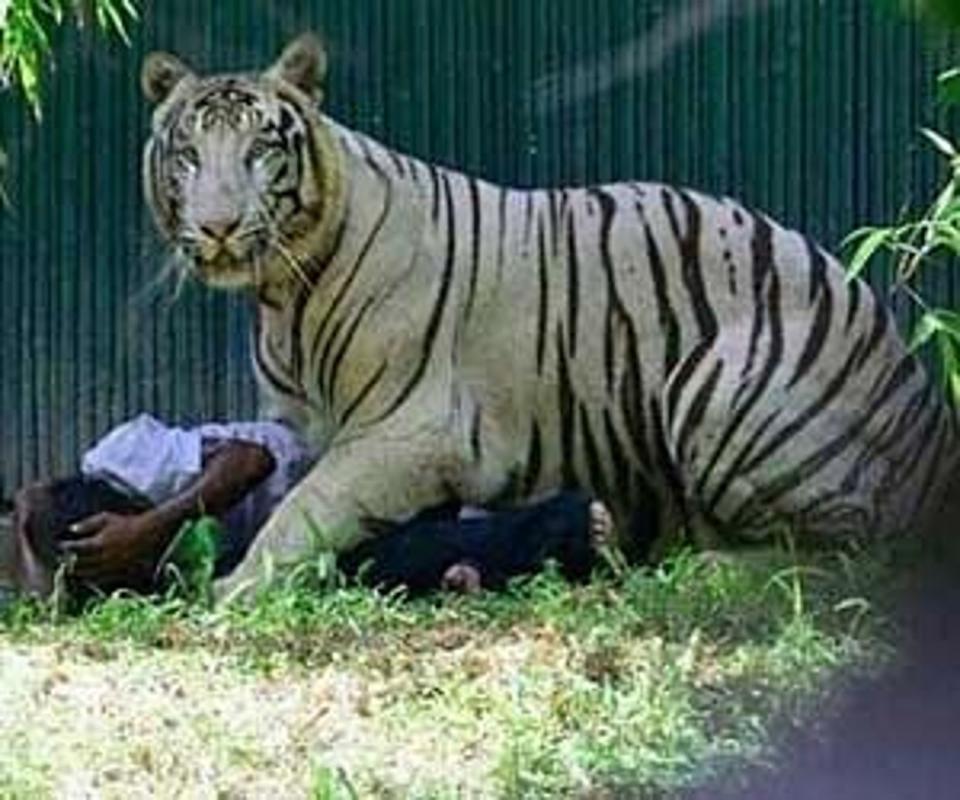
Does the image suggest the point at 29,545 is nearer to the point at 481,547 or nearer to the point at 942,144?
the point at 481,547

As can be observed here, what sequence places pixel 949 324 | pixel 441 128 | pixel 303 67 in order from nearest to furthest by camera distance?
pixel 949 324, pixel 303 67, pixel 441 128

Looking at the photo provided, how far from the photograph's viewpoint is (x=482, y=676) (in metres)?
4.85

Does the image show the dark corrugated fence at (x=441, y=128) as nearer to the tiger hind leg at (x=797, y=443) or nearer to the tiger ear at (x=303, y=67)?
the tiger ear at (x=303, y=67)

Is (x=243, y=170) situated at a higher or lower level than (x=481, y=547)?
higher

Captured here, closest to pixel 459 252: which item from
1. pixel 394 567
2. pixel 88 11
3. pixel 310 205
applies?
→ pixel 310 205

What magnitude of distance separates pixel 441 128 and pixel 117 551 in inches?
65.3

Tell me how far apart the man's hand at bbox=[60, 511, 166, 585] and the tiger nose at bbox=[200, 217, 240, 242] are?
1.88ft

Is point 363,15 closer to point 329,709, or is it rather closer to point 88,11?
point 88,11

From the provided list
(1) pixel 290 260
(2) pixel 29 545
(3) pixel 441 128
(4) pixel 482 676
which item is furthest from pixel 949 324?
(3) pixel 441 128

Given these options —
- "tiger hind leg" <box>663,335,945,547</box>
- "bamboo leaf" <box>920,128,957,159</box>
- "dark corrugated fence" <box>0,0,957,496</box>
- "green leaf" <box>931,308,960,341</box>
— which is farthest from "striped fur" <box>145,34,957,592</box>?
"green leaf" <box>931,308,960,341</box>

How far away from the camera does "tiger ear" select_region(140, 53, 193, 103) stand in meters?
6.39

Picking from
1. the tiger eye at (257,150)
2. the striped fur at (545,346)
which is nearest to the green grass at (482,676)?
the striped fur at (545,346)

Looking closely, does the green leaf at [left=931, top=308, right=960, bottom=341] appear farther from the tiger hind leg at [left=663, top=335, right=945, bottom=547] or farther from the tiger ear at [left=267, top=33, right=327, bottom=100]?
the tiger ear at [left=267, top=33, right=327, bottom=100]

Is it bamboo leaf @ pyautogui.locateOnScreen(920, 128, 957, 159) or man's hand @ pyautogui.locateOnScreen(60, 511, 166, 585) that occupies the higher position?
bamboo leaf @ pyautogui.locateOnScreen(920, 128, 957, 159)
